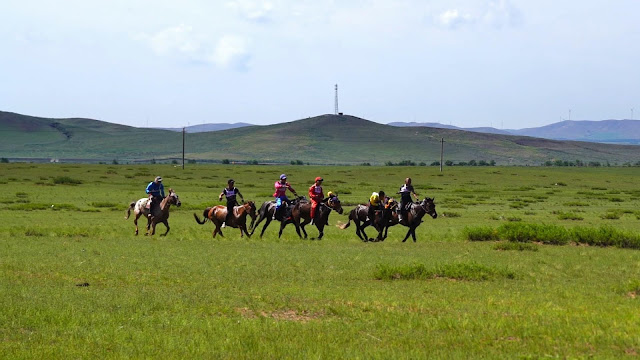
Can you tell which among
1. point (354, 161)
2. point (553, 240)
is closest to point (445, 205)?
point (553, 240)

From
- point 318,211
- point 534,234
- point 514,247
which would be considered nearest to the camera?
point 514,247

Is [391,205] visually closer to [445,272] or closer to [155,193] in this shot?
[155,193]

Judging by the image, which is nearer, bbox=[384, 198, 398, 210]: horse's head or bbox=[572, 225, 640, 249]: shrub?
bbox=[572, 225, 640, 249]: shrub

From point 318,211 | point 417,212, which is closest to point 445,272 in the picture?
point 417,212

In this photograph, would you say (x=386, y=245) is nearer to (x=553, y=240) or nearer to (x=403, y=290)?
(x=553, y=240)

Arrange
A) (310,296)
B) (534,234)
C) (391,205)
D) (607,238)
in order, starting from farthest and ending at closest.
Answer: (391,205)
(534,234)
(607,238)
(310,296)

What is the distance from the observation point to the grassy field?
10477 millimetres

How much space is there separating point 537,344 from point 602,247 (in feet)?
48.1

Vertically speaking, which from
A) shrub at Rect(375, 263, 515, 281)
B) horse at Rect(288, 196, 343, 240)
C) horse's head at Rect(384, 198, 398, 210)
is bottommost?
shrub at Rect(375, 263, 515, 281)

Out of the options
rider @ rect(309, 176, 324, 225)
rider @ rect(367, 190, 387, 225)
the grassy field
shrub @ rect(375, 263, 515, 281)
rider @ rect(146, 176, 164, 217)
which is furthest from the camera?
rider @ rect(146, 176, 164, 217)

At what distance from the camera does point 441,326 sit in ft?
38.1

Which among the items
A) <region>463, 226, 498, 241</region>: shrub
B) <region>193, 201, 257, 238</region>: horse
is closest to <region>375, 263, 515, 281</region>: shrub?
<region>463, 226, 498, 241</region>: shrub

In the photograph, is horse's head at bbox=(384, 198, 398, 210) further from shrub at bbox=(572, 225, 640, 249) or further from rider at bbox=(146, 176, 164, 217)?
rider at bbox=(146, 176, 164, 217)

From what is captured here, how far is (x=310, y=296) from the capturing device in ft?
46.4
